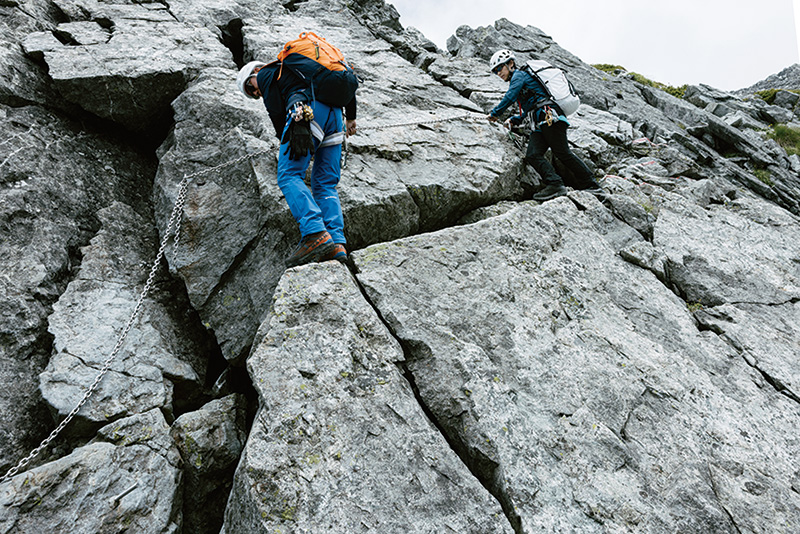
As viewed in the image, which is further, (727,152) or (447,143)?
(727,152)

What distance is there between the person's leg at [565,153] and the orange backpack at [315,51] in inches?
218

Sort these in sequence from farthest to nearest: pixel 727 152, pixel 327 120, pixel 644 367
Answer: pixel 727 152
pixel 327 120
pixel 644 367

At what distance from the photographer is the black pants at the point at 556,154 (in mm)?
9844

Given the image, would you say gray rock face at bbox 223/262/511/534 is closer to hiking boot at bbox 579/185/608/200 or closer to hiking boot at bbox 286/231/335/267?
hiking boot at bbox 286/231/335/267

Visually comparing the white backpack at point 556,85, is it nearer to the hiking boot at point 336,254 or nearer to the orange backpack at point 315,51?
the orange backpack at point 315,51

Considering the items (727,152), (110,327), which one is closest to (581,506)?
(110,327)

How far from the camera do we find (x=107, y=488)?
4.66m

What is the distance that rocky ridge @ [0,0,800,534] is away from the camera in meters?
4.42

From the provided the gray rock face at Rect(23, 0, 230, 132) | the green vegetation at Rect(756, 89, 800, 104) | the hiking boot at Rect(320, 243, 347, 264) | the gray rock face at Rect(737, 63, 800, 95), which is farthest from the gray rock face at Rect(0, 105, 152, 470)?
the gray rock face at Rect(737, 63, 800, 95)

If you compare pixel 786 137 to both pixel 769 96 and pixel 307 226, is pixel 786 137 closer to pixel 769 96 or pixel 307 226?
pixel 769 96

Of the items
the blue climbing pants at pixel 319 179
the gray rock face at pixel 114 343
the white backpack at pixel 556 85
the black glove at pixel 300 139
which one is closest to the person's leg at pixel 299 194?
the blue climbing pants at pixel 319 179

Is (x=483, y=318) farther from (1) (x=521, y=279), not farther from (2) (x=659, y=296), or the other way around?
(2) (x=659, y=296)

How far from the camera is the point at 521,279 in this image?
21.7 ft

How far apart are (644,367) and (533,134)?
638 cm
